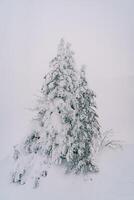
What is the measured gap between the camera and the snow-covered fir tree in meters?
7.47

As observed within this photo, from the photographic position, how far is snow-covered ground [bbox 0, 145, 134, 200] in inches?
266

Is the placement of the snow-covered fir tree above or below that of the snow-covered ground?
above

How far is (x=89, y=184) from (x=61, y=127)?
4.99 ft

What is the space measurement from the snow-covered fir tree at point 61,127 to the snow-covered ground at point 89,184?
0.23m

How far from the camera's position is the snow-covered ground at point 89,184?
22.2 ft

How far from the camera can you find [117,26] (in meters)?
7.73

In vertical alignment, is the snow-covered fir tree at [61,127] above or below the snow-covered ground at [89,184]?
above

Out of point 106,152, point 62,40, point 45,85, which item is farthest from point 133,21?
point 106,152

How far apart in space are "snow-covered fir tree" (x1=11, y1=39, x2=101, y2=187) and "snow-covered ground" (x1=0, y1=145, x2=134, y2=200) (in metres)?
0.23

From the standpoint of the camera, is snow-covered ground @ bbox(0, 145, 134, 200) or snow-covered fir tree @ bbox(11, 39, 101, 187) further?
snow-covered fir tree @ bbox(11, 39, 101, 187)

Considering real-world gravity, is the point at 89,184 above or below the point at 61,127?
below

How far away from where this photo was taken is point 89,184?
6.97 meters

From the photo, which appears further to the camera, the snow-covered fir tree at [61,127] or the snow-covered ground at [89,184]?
the snow-covered fir tree at [61,127]

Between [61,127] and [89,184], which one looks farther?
[61,127]
